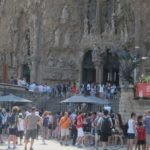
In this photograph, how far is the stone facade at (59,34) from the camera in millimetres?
44906

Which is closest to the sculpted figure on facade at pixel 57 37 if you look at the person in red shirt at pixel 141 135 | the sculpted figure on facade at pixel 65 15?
the sculpted figure on facade at pixel 65 15

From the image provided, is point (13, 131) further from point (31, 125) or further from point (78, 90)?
point (78, 90)

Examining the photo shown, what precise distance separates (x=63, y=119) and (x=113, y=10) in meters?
23.1

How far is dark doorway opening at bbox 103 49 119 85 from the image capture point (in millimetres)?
45991

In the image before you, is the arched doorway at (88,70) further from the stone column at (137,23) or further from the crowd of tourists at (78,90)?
the stone column at (137,23)

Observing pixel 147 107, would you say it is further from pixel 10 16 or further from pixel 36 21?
pixel 10 16

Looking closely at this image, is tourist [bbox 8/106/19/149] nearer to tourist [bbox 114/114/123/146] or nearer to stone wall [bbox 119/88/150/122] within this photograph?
tourist [bbox 114/114/123/146]

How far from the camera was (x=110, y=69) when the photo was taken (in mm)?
46625

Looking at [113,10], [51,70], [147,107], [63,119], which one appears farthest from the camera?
[51,70]

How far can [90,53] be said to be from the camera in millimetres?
47219

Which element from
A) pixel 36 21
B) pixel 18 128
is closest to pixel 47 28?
pixel 36 21

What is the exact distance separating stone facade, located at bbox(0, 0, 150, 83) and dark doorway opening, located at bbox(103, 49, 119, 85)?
82 cm

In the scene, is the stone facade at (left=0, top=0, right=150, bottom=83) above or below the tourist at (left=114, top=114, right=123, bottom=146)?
above

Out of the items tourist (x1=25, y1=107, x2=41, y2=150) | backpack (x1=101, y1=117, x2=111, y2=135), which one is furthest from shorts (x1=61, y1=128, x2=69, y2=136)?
backpack (x1=101, y1=117, x2=111, y2=135)
